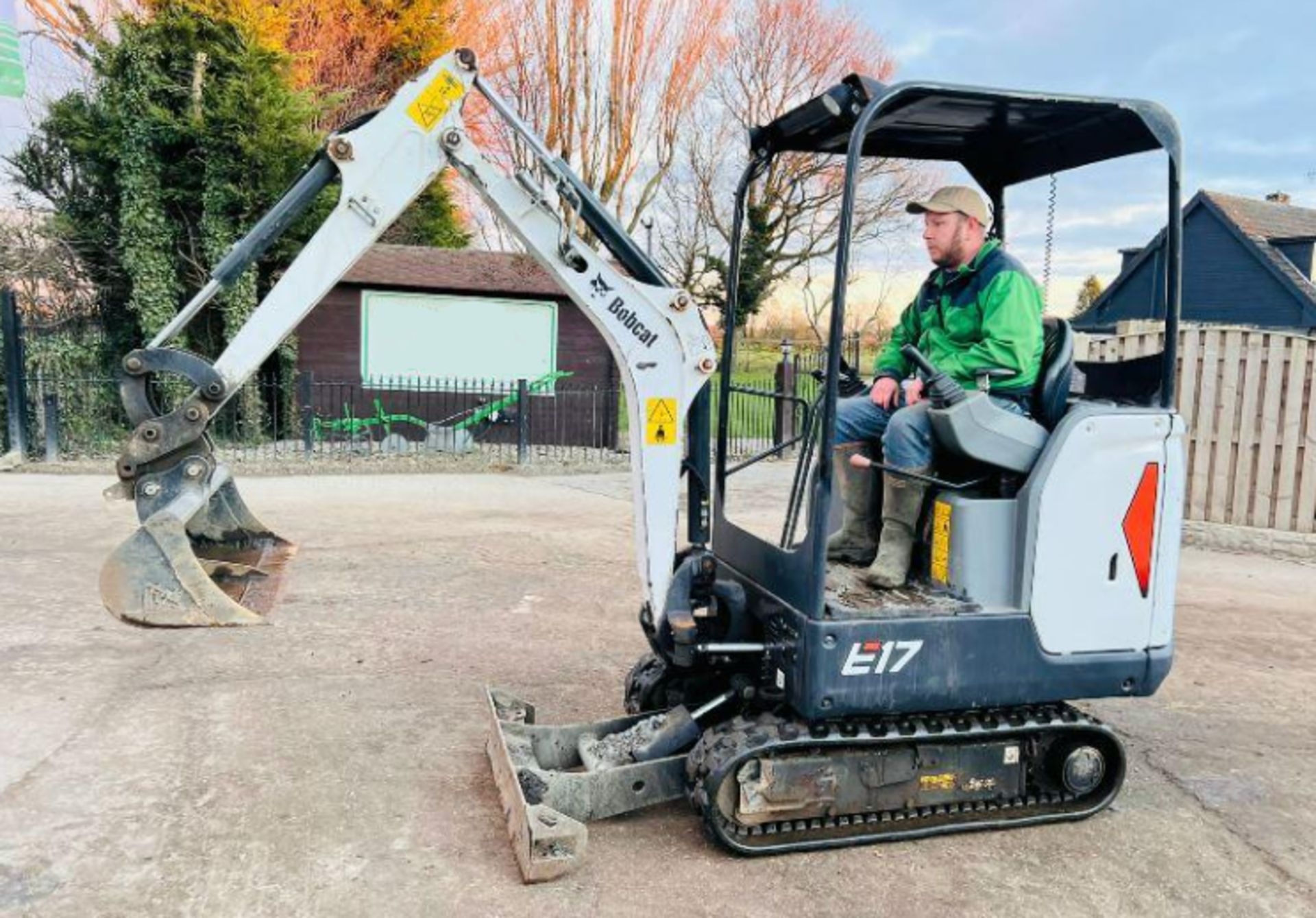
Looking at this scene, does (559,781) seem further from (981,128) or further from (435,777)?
(981,128)

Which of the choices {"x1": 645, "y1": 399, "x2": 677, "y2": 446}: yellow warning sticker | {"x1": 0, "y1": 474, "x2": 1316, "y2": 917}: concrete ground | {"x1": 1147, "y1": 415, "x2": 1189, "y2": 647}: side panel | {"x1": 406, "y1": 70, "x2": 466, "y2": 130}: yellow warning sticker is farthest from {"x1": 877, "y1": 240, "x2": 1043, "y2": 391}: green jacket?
{"x1": 406, "y1": 70, "x2": 466, "y2": 130}: yellow warning sticker

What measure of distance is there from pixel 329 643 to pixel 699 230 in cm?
1730

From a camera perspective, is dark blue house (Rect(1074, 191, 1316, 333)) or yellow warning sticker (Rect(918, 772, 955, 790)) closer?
yellow warning sticker (Rect(918, 772, 955, 790))

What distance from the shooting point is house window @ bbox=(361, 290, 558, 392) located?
16.2 metres

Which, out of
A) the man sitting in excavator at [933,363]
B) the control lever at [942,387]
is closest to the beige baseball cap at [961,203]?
the man sitting in excavator at [933,363]

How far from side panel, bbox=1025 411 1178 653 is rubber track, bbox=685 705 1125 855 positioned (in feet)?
1.08

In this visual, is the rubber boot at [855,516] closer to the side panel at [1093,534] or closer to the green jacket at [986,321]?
the green jacket at [986,321]

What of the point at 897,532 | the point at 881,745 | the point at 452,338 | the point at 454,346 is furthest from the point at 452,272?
the point at 881,745

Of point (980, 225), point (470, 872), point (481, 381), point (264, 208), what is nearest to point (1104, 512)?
point (980, 225)

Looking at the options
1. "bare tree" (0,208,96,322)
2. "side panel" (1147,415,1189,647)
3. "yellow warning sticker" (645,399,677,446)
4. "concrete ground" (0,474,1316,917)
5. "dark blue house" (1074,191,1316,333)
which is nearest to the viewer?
"concrete ground" (0,474,1316,917)

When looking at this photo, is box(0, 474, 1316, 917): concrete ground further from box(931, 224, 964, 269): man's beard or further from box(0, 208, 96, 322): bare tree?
box(0, 208, 96, 322): bare tree

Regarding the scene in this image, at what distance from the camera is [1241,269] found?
24.5m

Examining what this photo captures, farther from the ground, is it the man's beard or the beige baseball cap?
the beige baseball cap

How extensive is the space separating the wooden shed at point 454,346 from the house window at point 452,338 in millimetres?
15
